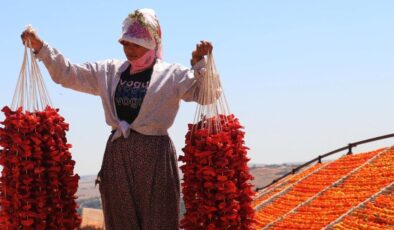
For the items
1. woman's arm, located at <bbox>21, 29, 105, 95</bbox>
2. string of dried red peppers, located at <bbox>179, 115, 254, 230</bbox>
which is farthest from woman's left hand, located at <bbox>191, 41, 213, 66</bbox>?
woman's arm, located at <bbox>21, 29, 105, 95</bbox>

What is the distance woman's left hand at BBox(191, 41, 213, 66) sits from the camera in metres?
3.51

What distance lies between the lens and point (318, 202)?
793 cm

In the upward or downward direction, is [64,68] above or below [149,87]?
above

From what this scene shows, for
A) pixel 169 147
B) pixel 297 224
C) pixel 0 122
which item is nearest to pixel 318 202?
pixel 297 224

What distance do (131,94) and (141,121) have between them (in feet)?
0.61

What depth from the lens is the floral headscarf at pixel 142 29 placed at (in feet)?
11.6

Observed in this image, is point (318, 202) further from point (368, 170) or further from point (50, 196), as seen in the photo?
point (50, 196)

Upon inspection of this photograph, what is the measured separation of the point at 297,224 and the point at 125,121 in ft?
13.3

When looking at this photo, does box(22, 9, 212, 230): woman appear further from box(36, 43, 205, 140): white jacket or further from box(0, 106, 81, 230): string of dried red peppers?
box(0, 106, 81, 230): string of dried red peppers

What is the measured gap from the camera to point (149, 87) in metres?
3.58

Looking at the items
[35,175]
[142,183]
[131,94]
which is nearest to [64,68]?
[131,94]

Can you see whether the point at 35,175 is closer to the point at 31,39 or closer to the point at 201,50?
the point at 31,39

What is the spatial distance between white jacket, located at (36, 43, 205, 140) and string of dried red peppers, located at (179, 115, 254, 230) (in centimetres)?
19

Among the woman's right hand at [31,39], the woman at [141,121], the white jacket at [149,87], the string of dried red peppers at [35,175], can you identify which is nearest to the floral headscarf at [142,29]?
the woman at [141,121]
